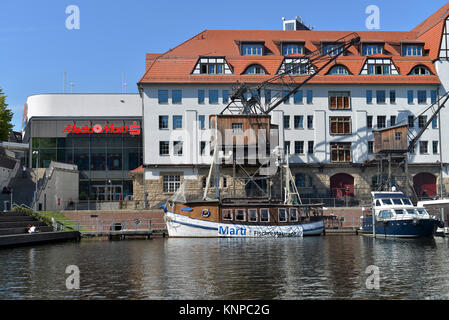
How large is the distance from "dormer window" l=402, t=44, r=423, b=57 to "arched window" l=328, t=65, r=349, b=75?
9.20 metres

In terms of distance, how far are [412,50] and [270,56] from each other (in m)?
19.1

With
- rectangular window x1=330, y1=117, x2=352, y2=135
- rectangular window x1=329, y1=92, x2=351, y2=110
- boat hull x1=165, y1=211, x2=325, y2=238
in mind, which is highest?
rectangular window x1=329, y1=92, x2=351, y2=110

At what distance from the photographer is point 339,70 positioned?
7100 centimetres

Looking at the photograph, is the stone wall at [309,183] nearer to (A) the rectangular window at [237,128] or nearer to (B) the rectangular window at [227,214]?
(A) the rectangular window at [237,128]

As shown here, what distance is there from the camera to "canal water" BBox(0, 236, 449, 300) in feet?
74.2

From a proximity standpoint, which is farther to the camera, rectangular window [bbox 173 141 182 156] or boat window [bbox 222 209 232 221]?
rectangular window [bbox 173 141 182 156]

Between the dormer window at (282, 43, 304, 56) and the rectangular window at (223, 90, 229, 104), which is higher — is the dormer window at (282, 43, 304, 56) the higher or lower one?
the higher one

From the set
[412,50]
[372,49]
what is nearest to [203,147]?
[372,49]

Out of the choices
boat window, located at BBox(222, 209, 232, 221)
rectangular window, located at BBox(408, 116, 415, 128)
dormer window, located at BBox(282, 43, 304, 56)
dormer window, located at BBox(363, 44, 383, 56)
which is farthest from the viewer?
dormer window, located at BBox(363, 44, 383, 56)

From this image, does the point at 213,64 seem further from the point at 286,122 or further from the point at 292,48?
the point at 286,122

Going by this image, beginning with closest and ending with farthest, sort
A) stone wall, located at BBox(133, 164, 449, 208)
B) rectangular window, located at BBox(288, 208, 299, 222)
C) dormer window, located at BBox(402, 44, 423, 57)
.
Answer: rectangular window, located at BBox(288, 208, 299, 222)
stone wall, located at BBox(133, 164, 449, 208)
dormer window, located at BBox(402, 44, 423, 57)

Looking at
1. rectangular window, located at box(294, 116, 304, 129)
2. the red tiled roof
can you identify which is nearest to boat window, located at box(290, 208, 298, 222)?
rectangular window, located at box(294, 116, 304, 129)

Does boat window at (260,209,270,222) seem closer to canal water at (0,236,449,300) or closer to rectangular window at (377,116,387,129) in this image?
canal water at (0,236,449,300)
